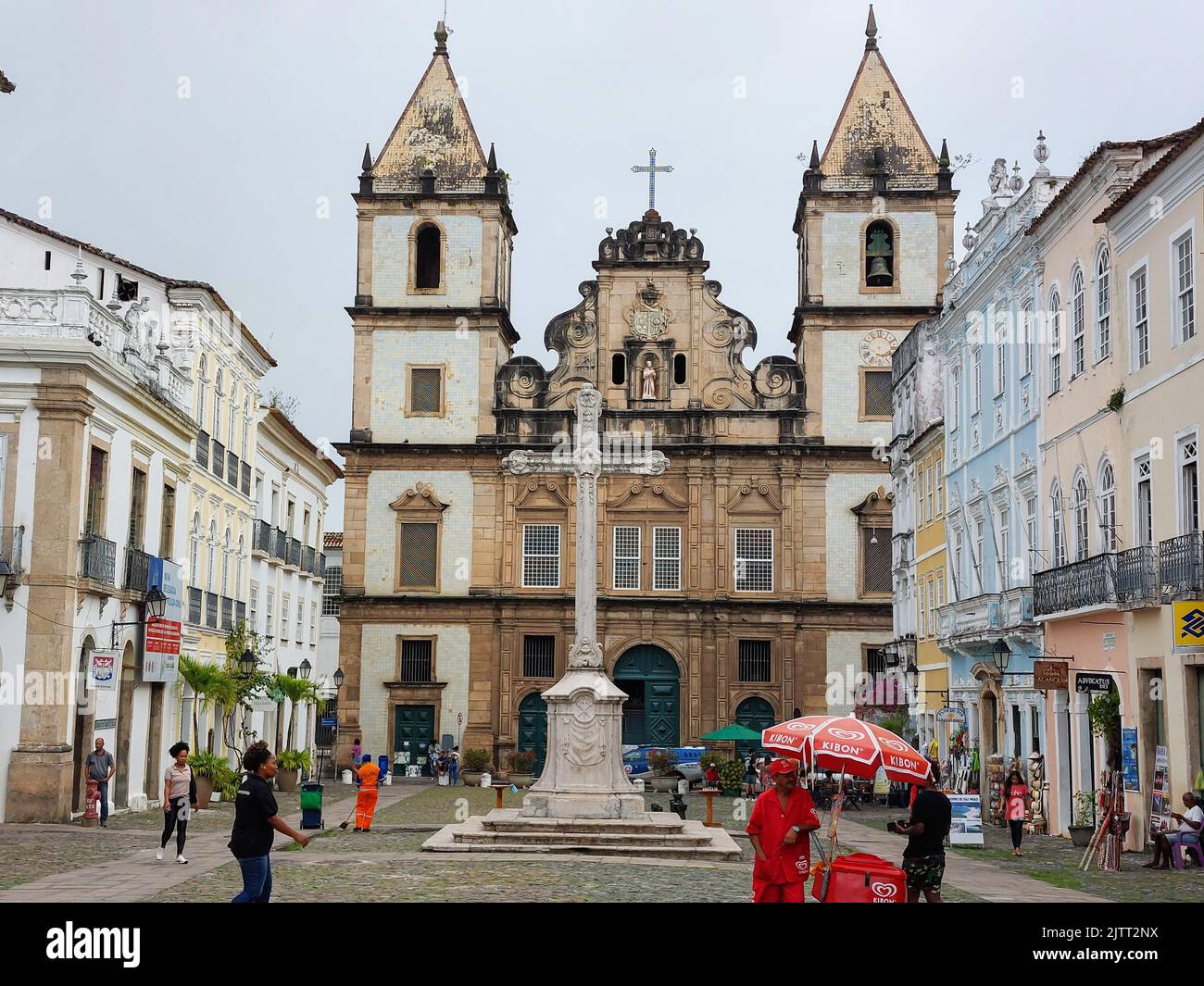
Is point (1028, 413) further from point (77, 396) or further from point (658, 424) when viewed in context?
point (658, 424)

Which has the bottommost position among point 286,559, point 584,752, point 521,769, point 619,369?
point 521,769

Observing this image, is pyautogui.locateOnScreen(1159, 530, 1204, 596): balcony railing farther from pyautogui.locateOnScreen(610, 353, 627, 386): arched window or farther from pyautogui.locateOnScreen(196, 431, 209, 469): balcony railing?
pyautogui.locateOnScreen(610, 353, 627, 386): arched window

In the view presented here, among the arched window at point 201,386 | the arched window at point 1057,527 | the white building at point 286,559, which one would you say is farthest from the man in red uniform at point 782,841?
the white building at point 286,559

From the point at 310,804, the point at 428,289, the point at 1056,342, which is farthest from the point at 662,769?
the point at 1056,342

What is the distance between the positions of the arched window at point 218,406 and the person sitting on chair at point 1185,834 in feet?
79.9

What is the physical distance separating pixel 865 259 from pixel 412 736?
70.2 feet

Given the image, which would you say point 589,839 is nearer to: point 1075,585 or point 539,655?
point 1075,585

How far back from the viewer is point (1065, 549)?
26781mm

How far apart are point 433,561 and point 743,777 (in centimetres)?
1458

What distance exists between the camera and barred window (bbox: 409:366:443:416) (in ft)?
169

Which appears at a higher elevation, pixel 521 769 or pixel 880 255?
pixel 880 255

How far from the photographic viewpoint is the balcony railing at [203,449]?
35812 mm

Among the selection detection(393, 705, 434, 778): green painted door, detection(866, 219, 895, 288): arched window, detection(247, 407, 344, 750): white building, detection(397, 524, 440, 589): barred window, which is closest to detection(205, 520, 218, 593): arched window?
detection(247, 407, 344, 750): white building

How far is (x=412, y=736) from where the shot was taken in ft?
164
